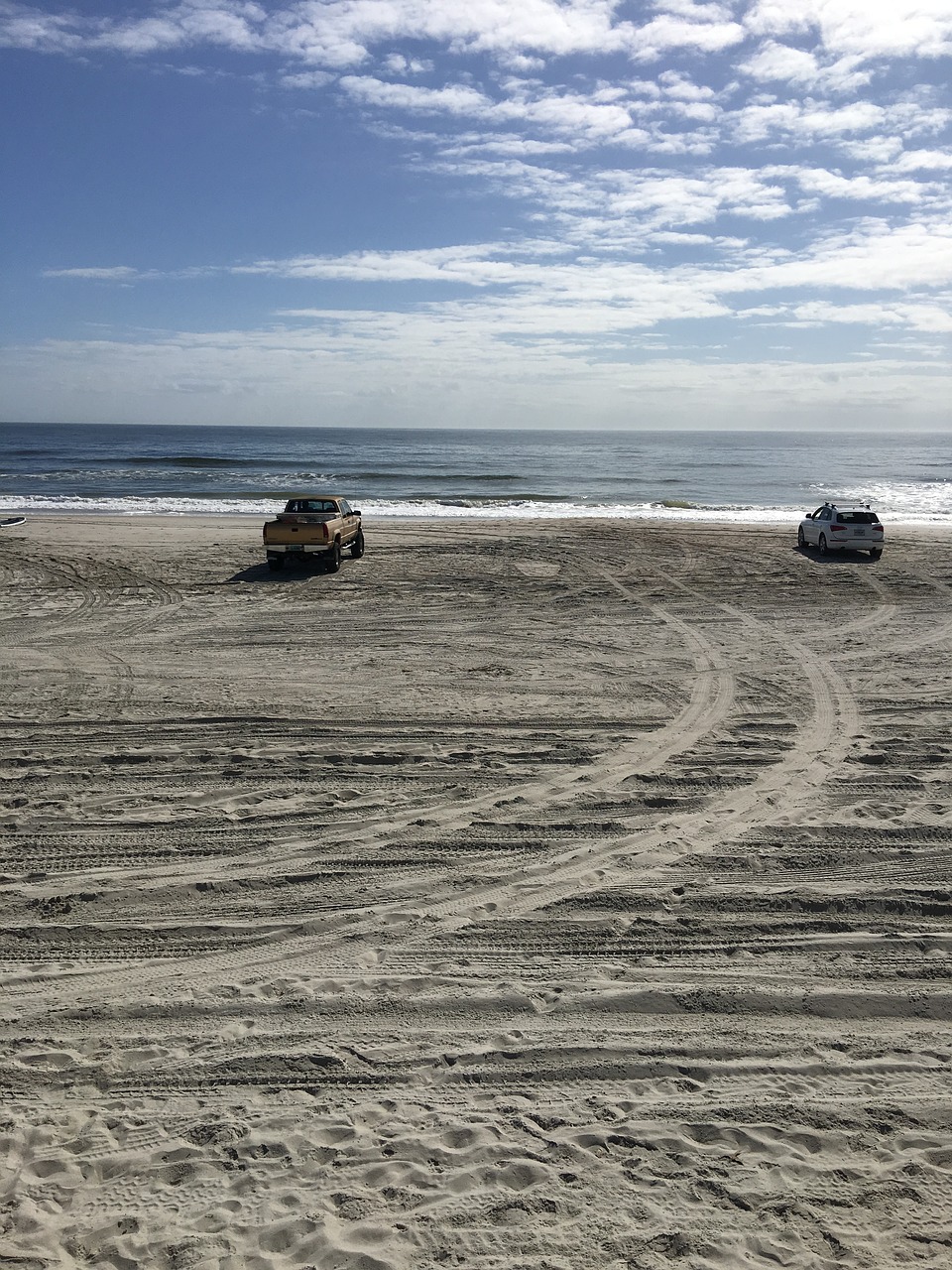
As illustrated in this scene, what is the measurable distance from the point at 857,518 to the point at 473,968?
20.9 meters

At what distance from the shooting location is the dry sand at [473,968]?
11.4 feet

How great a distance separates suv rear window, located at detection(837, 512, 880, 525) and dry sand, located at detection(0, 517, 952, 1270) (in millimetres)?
12598

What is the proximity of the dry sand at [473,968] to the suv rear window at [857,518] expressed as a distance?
41.3 feet

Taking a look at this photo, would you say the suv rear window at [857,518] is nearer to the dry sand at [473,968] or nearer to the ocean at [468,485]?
the ocean at [468,485]

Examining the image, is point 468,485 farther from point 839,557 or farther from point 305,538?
point 305,538

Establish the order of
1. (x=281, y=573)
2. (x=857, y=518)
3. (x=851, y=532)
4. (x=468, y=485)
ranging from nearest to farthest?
(x=281, y=573) → (x=851, y=532) → (x=857, y=518) → (x=468, y=485)

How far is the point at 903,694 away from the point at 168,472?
5072cm

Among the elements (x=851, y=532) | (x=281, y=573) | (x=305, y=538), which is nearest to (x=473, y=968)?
(x=305, y=538)

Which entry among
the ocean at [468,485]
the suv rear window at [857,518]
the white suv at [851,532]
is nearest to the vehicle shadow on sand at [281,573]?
the white suv at [851,532]

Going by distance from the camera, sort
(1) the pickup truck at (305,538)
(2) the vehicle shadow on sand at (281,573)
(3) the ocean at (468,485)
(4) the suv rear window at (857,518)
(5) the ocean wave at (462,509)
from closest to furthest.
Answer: (2) the vehicle shadow on sand at (281,573)
(1) the pickup truck at (305,538)
(4) the suv rear window at (857,518)
(5) the ocean wave at (462,509)
(3) the ocean at (468,485)

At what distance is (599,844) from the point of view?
6594 mm

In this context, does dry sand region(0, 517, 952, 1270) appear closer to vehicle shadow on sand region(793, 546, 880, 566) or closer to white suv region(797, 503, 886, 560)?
vehicle shadow on sand region(793, 546, 880, 566)

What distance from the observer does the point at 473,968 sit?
5.04m

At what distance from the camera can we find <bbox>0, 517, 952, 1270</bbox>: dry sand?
3480 millimetres
